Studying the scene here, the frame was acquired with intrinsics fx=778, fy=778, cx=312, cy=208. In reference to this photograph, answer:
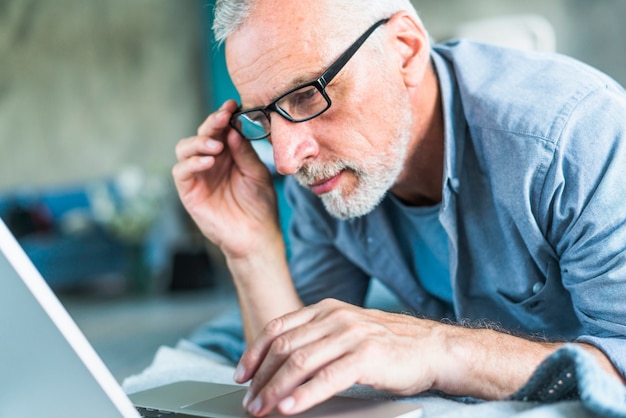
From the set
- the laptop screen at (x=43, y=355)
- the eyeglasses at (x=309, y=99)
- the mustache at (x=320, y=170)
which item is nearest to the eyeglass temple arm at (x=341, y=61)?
the eyeglasses at (x=309, y=99)

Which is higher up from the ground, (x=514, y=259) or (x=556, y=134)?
(x=556, y=134)

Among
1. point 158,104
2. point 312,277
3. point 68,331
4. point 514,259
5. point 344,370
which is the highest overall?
point 68,331

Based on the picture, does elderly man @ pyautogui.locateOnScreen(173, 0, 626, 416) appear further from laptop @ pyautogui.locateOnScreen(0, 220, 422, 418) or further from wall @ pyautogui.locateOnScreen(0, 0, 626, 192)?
wall @ pyautogui.locateOnScreen(0, 0, 626, 192)

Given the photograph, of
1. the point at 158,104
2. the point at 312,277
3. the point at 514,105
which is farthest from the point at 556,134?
the point at 158,104

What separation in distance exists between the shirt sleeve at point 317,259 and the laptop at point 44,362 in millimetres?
941

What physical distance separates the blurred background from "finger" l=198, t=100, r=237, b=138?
150 inches

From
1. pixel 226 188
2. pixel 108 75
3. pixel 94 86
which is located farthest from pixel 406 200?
pixel 108 75

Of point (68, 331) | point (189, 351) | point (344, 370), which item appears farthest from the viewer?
point (189, 351)

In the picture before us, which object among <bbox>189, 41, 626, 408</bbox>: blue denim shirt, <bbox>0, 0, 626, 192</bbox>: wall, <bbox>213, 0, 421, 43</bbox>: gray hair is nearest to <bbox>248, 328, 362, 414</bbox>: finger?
<bbox>189, 41, 626, 408</bbox>: blue denim shirt

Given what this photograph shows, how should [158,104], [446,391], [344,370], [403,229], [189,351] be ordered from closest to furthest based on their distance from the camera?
[344,370] → [446,391] → [189,351] → [403,229] → [158,104]

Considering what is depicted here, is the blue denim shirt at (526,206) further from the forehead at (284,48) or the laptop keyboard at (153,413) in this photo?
the laptop keyboard at (153,413)

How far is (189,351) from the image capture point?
153 centimetres

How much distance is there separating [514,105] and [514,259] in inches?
10.8

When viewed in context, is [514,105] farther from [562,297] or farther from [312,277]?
[312,277]
